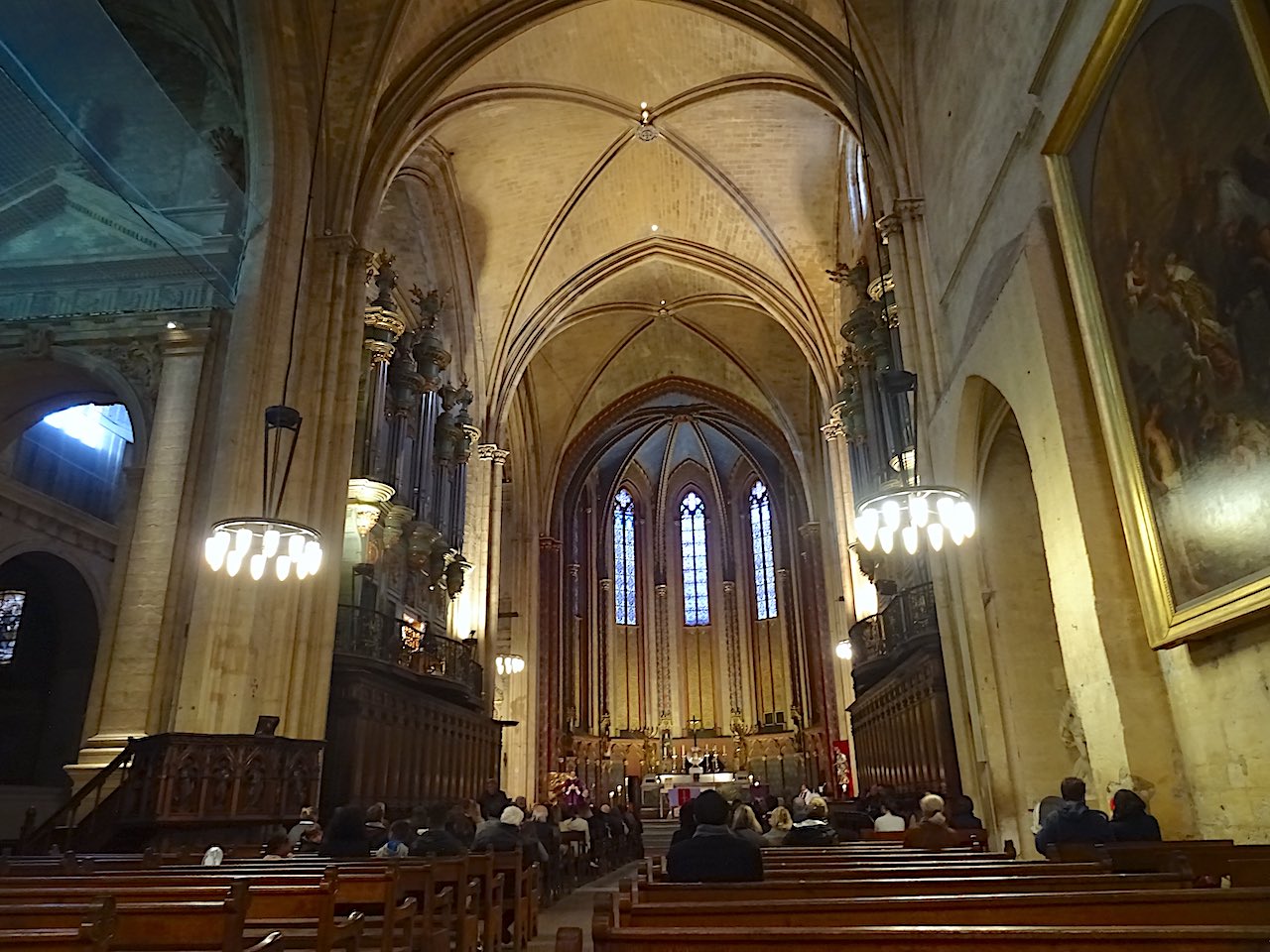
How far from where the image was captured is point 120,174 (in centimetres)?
977

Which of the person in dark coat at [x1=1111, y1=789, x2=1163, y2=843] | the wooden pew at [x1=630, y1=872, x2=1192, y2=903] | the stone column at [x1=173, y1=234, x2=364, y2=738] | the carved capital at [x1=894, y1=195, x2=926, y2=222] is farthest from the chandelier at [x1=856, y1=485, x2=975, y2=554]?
the stone column at [x1=173, y1=234, x2=364, y2=738]

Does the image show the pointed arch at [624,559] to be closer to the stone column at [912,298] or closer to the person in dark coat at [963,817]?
the stone column at [912,298]

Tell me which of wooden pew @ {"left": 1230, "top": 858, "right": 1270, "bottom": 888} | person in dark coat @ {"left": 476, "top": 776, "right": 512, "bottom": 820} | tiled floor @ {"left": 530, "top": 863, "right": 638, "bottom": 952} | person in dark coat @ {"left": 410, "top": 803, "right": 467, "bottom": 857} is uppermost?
Result: person in dark coat @ {"left": 476, "top": 776, "right": 512, "bottom": 820}

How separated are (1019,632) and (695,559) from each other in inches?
951

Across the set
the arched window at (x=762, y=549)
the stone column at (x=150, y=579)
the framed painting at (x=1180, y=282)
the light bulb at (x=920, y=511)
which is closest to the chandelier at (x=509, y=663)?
the stone column at (x=150, y=579)

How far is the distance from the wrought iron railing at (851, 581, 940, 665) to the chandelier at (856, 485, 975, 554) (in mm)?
2732

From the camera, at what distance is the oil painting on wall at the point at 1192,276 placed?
14.2 feet

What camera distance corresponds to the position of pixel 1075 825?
4871 mm

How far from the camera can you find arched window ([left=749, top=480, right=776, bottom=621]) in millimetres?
30859

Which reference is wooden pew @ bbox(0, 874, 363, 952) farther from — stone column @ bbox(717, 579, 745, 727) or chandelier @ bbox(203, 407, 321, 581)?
stone column @ bbox(717, 579, 745, 727)

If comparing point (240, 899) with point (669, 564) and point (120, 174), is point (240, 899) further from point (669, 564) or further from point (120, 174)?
point (669, 564)

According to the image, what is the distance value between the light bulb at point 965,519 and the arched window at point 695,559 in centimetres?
2443

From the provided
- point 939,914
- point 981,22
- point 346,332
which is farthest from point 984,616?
point 346,332

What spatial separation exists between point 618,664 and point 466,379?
584 inches
